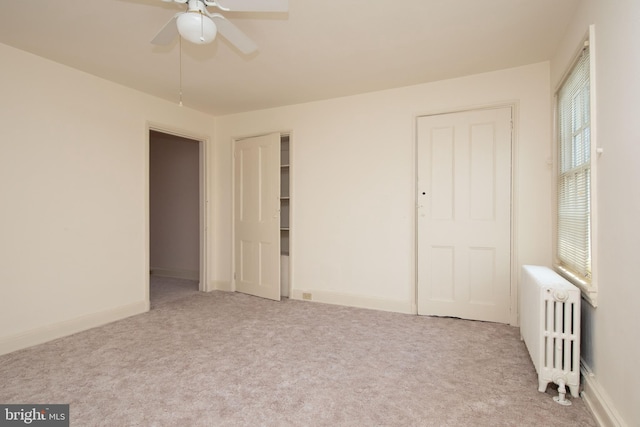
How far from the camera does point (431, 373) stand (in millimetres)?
2295

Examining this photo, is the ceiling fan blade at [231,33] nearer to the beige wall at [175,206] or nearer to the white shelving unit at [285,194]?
the white shelving unit at [285,194]

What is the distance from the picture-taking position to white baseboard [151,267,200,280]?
562cm

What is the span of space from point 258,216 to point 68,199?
6.51 feet

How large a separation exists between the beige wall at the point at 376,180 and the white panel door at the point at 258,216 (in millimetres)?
225

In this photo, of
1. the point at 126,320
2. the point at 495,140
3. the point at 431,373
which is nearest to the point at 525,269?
the point at 431,373

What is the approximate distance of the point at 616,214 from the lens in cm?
165

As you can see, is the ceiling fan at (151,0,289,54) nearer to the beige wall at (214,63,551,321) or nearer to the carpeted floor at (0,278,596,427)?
the carpeted floor at (0,278,596,427)

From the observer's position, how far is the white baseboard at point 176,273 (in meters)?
5.62

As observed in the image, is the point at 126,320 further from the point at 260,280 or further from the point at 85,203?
the point at 260,280

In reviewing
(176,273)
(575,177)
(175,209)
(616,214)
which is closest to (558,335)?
(616,214)

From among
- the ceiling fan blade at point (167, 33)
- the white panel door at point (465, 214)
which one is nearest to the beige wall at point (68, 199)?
the ceiling fan blade at point (167, 33)

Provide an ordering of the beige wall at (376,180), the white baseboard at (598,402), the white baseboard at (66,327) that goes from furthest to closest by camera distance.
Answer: the beige wall at (376,180)
the white baseboard at (66,327)
the white baseboard at (598,402)

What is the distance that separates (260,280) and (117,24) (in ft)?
9.91

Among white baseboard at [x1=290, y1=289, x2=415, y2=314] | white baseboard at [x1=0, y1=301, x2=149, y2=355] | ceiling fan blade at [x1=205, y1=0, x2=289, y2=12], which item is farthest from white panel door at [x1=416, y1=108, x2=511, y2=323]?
white baseboard at [x1=0, y1=301, x2=149, y2=355]
